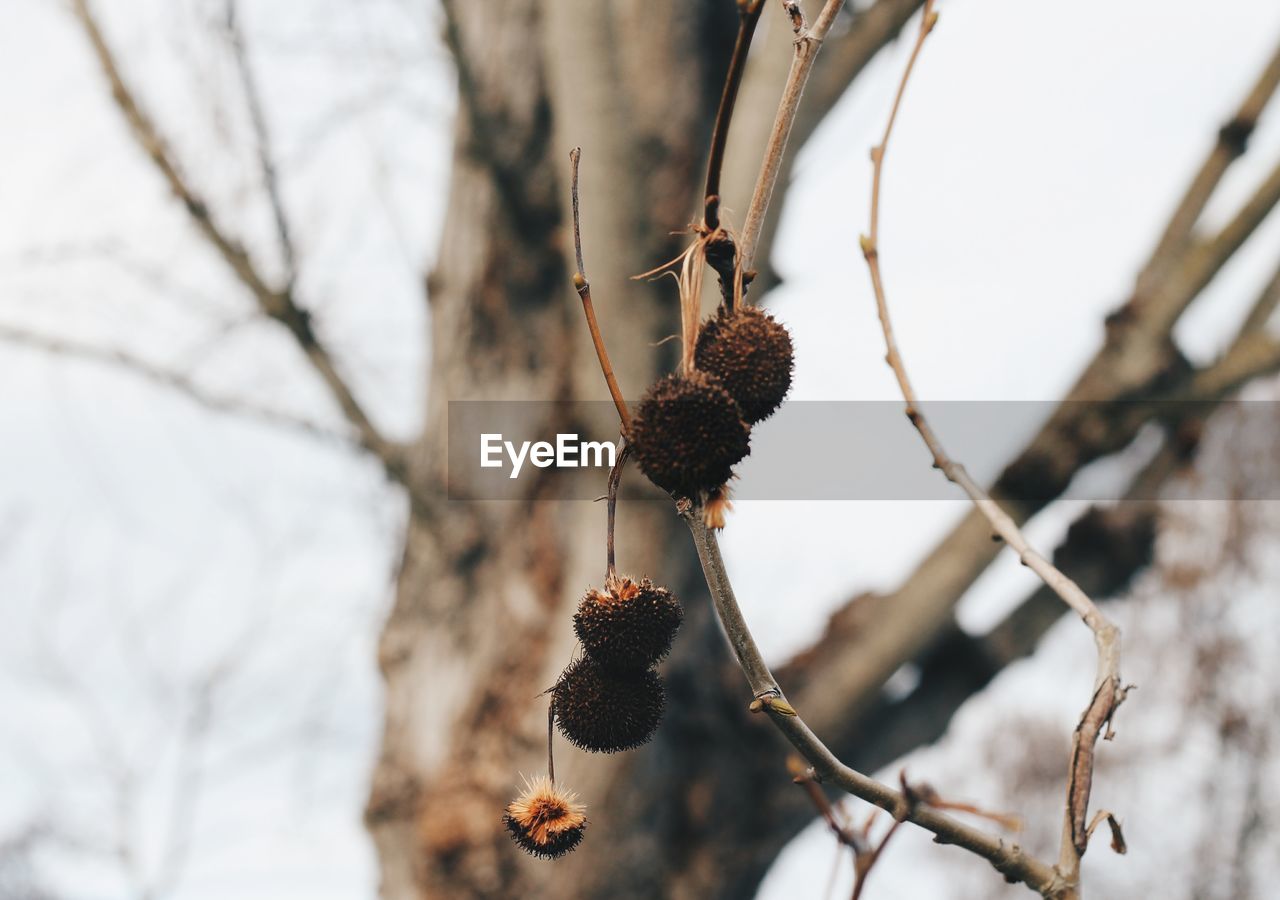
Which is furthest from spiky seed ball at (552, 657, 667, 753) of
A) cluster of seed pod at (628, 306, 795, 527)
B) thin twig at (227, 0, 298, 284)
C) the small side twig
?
thin twig at (227, 0, 298, 284)

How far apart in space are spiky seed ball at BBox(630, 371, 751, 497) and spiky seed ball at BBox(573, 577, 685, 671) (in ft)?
0.27

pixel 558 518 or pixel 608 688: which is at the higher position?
pixel 558 518

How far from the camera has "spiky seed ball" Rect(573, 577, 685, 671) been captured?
0.49 m

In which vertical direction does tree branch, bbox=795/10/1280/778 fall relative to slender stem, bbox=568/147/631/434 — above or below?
above

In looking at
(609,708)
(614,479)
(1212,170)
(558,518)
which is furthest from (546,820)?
(1212,170)

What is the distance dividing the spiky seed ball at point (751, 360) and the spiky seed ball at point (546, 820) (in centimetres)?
19

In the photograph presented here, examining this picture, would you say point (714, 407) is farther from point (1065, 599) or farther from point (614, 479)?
point (1065, 599)

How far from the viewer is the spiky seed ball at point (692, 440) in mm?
422

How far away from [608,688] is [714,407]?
0.48 ft

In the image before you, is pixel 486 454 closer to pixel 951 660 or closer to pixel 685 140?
pixel 685 140

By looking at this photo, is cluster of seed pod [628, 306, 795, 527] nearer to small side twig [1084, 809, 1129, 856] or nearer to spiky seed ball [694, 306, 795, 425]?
spiky seed ball [694, 306, 795, 425]

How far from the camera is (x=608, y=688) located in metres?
0.50

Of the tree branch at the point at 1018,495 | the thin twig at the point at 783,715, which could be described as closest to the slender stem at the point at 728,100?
the thin twig at the point at 783,715

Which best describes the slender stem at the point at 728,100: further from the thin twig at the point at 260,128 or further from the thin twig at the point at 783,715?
the thin twig at the point at 260,128
